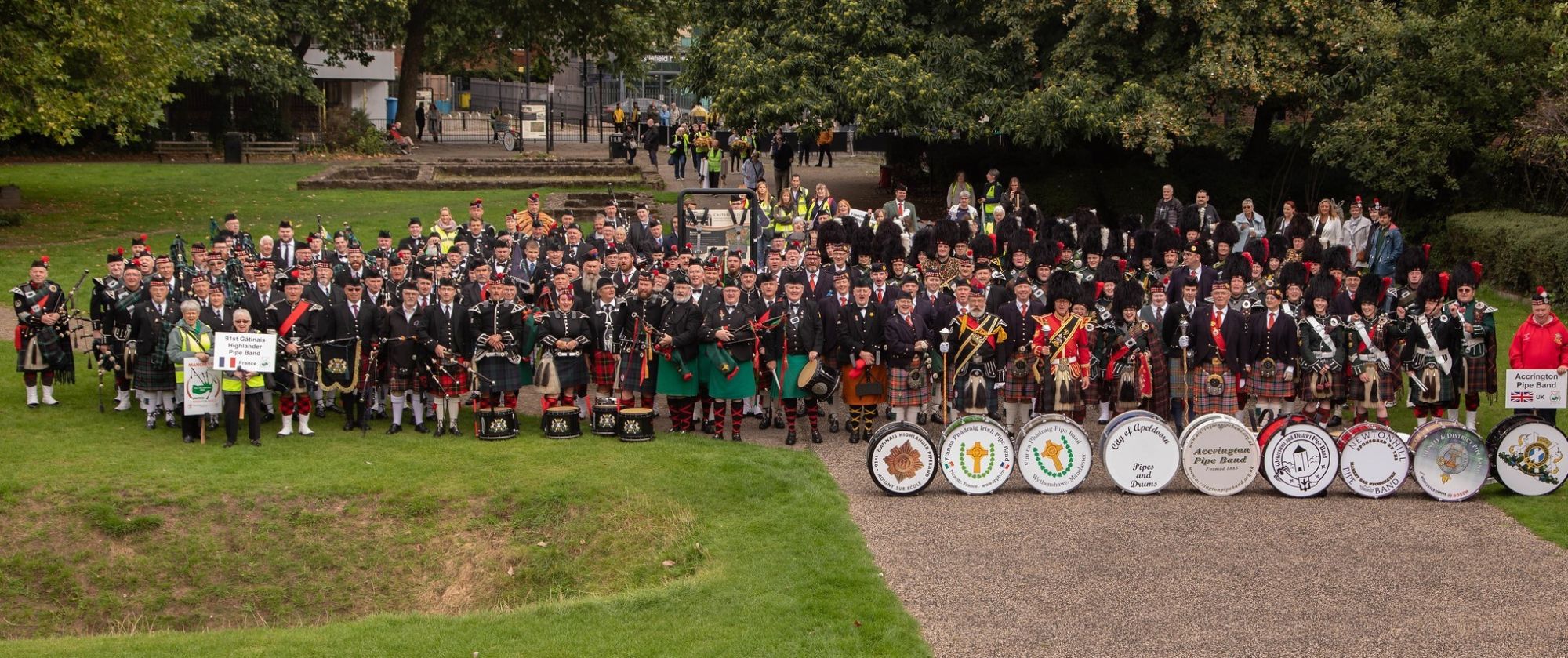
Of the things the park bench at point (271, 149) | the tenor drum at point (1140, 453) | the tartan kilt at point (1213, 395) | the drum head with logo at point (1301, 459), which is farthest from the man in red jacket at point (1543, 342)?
the park bench at point (271, 149)

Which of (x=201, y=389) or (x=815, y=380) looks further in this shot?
(x=815, y=380)

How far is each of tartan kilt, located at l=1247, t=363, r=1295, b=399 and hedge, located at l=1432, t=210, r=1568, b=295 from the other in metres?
7.46

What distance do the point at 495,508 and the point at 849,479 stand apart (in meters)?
3.32

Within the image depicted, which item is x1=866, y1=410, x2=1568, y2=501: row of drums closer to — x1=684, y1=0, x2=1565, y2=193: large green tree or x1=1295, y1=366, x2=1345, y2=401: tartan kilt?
x1=1295, y1=366, x2=1345, y2=401: tartan kilt

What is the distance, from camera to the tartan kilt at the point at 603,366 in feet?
51.3

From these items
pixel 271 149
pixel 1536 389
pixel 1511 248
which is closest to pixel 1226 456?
pixel 1536 389

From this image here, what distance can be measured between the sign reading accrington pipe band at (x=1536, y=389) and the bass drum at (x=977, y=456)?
4.73 meters

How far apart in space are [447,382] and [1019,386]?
5908 millimetres

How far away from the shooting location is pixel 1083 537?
11984mm

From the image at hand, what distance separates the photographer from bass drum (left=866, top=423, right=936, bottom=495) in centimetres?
1311

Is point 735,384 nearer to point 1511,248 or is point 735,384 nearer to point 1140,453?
point 1140,453

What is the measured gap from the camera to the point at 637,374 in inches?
608

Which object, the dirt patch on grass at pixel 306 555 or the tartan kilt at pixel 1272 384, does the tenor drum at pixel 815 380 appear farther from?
the tartan kilt at pixel 1272 384

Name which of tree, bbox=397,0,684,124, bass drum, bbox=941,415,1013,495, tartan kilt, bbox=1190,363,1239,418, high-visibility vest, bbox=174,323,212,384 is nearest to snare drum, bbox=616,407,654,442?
bass drum, bbox=941,415,1013,495
